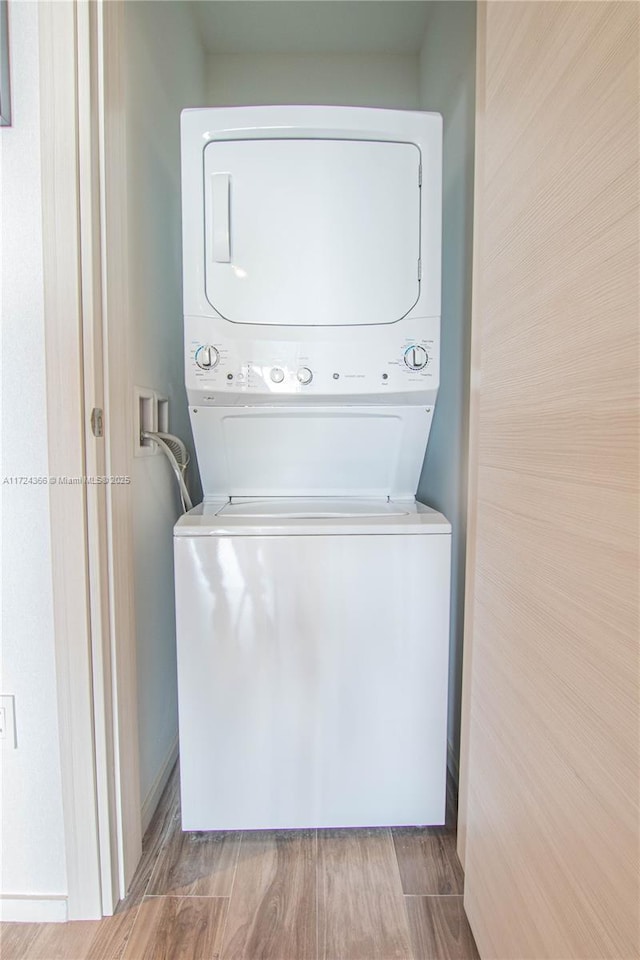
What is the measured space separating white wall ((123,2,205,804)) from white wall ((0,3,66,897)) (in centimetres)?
25

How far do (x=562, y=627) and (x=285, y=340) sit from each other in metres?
0.92

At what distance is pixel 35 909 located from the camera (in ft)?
3.19

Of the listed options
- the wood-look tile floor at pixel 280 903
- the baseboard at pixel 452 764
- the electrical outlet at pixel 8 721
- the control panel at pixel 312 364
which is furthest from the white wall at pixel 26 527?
the baseboard at pixel 452 764

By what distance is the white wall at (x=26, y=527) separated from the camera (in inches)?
34.9

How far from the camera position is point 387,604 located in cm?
111

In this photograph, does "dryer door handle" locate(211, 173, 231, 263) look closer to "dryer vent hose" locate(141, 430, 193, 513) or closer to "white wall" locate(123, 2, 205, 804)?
"white wall" locate(123, 2, 205, 804)

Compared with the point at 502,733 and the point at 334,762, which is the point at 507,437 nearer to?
the point at 502,733

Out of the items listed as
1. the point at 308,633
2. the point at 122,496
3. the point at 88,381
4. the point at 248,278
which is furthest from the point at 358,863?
the point at 248,278

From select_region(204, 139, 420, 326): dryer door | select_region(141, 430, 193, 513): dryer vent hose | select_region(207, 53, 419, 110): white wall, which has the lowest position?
select_region(141, 430, 193, 513): dryer vent hose

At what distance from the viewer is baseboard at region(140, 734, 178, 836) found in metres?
1.19

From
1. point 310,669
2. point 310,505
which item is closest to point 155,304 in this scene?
point 310,505

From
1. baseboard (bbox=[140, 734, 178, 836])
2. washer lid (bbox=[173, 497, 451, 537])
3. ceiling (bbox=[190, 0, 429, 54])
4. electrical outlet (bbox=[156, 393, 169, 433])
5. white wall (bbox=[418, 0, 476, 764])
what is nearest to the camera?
washer lid (bbox=[173, 497, 451, 537])

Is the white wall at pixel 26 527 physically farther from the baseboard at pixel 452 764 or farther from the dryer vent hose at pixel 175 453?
the baseboard at pixel 452 764

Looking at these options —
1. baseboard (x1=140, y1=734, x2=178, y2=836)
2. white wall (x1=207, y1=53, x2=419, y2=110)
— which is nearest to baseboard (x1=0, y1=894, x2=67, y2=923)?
baseboard (x1=140, y1=734, x2=178, y2=836)
